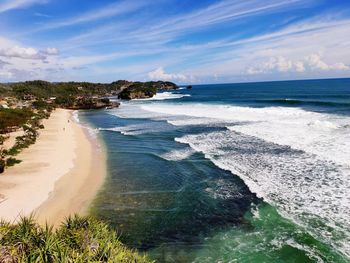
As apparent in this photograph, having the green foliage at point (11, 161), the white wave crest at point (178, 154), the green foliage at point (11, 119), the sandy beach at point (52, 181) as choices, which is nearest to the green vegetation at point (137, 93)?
the green foliage at point (11, 119)

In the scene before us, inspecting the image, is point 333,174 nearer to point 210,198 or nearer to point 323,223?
point 323,223

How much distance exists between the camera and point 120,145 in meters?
30.8

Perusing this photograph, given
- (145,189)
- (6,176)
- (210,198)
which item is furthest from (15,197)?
(210,198)

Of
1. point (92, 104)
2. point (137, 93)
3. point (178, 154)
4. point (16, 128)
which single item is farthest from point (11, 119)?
point (137, 93)

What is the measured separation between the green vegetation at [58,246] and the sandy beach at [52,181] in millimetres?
5948

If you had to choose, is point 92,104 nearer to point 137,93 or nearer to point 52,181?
point 137,93

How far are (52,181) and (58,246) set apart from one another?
43.1 ft

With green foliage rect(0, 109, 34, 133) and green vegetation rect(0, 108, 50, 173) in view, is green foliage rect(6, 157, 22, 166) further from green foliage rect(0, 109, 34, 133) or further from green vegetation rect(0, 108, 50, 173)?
green foliage rect(0, 109, 34, 133)

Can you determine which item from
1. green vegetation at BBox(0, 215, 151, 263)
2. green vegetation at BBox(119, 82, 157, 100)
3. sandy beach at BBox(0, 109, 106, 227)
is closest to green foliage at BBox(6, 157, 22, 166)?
sandy beach at BBox(0, 109, 106, 227)

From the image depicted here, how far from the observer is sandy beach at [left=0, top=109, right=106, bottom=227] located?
15639 millimetres

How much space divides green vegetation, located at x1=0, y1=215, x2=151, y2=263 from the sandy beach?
595 cm

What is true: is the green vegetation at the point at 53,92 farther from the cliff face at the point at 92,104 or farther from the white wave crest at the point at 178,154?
the white wave crest at the point at 178,154

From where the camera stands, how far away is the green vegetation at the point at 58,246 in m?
7.38

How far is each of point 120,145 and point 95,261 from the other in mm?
23577
